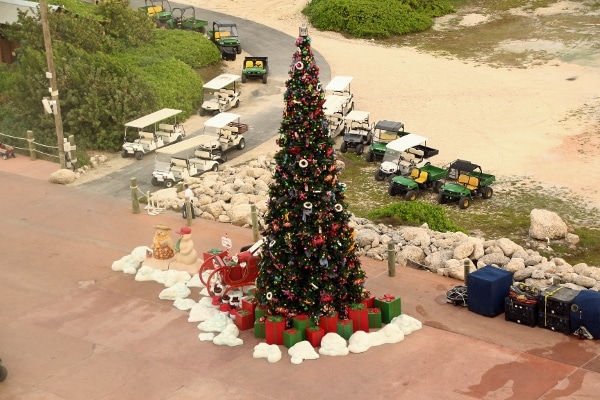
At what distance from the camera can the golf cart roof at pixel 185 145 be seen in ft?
124

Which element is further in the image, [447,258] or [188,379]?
[447,258]

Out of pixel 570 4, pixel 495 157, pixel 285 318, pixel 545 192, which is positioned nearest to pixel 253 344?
pixel 285 318

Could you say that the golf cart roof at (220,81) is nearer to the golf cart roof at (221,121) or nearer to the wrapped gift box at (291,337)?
the golf cart roof at (221,121)

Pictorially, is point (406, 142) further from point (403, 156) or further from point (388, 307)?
point (388, 307)

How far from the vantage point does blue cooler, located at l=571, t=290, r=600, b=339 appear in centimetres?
2472

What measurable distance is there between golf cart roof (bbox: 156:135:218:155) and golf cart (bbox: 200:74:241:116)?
622 centimetres

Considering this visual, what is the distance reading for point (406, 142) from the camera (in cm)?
3922

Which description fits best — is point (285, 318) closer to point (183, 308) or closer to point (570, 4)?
point (183, 308)

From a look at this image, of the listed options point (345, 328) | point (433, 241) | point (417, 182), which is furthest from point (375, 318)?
point (417, 182)

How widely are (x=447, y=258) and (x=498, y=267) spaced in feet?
6.32

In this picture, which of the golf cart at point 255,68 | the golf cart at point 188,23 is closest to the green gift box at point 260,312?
the golf cart at point 255,68

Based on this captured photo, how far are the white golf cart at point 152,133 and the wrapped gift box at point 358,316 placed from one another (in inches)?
665

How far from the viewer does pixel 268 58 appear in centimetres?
5381

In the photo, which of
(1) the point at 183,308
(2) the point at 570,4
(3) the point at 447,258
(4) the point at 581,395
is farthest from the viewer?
(2) the point at 570,4
